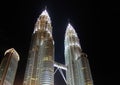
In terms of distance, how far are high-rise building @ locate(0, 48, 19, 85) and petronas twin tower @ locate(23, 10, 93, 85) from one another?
7.29m

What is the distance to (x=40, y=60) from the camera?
48.8 metres

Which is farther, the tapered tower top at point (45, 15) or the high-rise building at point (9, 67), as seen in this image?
the tapered tower top at point (45, 15)

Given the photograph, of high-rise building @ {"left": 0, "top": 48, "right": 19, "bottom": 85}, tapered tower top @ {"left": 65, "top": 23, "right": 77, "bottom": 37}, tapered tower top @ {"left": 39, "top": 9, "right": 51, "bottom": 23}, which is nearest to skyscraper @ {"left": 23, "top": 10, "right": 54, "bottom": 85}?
tapered tower top @ {"left": 39, "top": 9, "right": 51, "bottom": 23}

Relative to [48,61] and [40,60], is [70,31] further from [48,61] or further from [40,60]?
[48,61]

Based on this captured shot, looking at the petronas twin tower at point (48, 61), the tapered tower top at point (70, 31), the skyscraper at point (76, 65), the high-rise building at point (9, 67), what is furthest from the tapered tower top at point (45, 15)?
the high-rise building at point (9, 67)

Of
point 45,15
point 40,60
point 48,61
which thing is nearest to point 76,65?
point 48,61

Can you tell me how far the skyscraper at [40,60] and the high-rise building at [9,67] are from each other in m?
7.38

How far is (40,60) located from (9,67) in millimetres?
11786

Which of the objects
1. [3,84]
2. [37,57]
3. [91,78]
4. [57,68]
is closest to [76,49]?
[57,68]

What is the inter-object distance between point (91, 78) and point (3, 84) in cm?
2375

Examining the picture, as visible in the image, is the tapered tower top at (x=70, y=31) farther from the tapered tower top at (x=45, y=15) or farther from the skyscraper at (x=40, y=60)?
the skyscraper at (x=40, y=60)

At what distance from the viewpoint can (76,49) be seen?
6141cm

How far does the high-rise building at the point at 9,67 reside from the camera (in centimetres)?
4946

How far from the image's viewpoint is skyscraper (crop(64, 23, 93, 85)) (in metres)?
51.2
